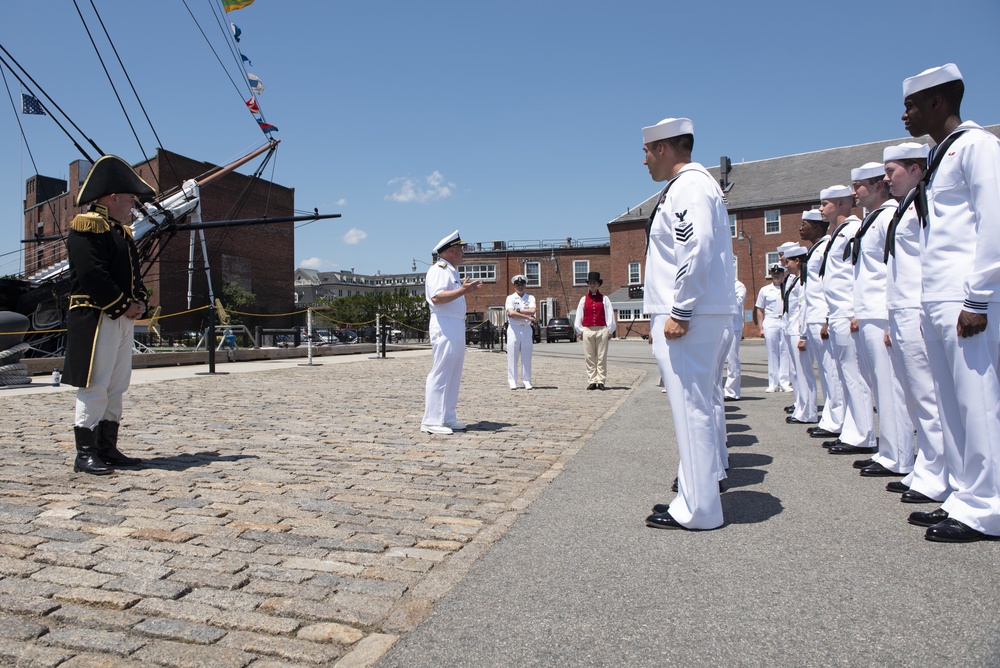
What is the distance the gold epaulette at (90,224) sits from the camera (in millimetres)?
5000

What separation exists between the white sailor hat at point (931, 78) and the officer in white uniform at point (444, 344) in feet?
13.3

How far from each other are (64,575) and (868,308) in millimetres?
5058

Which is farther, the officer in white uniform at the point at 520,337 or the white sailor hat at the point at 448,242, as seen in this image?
the officer in white uniform at the point at 520,337

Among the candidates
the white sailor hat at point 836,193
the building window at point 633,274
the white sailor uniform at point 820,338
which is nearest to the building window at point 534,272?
the building window at point 633,274

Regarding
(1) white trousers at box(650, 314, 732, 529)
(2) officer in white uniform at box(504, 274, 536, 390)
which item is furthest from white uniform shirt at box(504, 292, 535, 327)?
(1) white trousers at box(650, 314, 732, 529)

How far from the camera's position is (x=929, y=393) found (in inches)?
164

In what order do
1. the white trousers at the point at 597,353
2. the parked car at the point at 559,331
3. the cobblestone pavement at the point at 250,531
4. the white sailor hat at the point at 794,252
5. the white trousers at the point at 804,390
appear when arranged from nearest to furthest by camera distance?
the cobblestone pavement at the point at 250,531
the white trousers at the point at 804,390
the white sailor hat at the point at 794,252
the white trousers at the point at 597,353
the parked car at the point at 559,331

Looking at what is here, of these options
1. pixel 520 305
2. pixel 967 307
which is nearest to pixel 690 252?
pixel 967 307

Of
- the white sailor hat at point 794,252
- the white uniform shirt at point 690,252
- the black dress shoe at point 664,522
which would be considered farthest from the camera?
the white sailor hat at point 794,252

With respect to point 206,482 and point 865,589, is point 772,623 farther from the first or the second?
point 206,482

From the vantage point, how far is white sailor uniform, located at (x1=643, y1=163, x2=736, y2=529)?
3.49 m

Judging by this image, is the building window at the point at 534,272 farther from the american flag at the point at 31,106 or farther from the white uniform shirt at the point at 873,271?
the white uniform shirt at the point at 873,271

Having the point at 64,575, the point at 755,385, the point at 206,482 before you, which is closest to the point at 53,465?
the point at 206,482

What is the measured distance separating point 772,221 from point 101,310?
51598 mm
